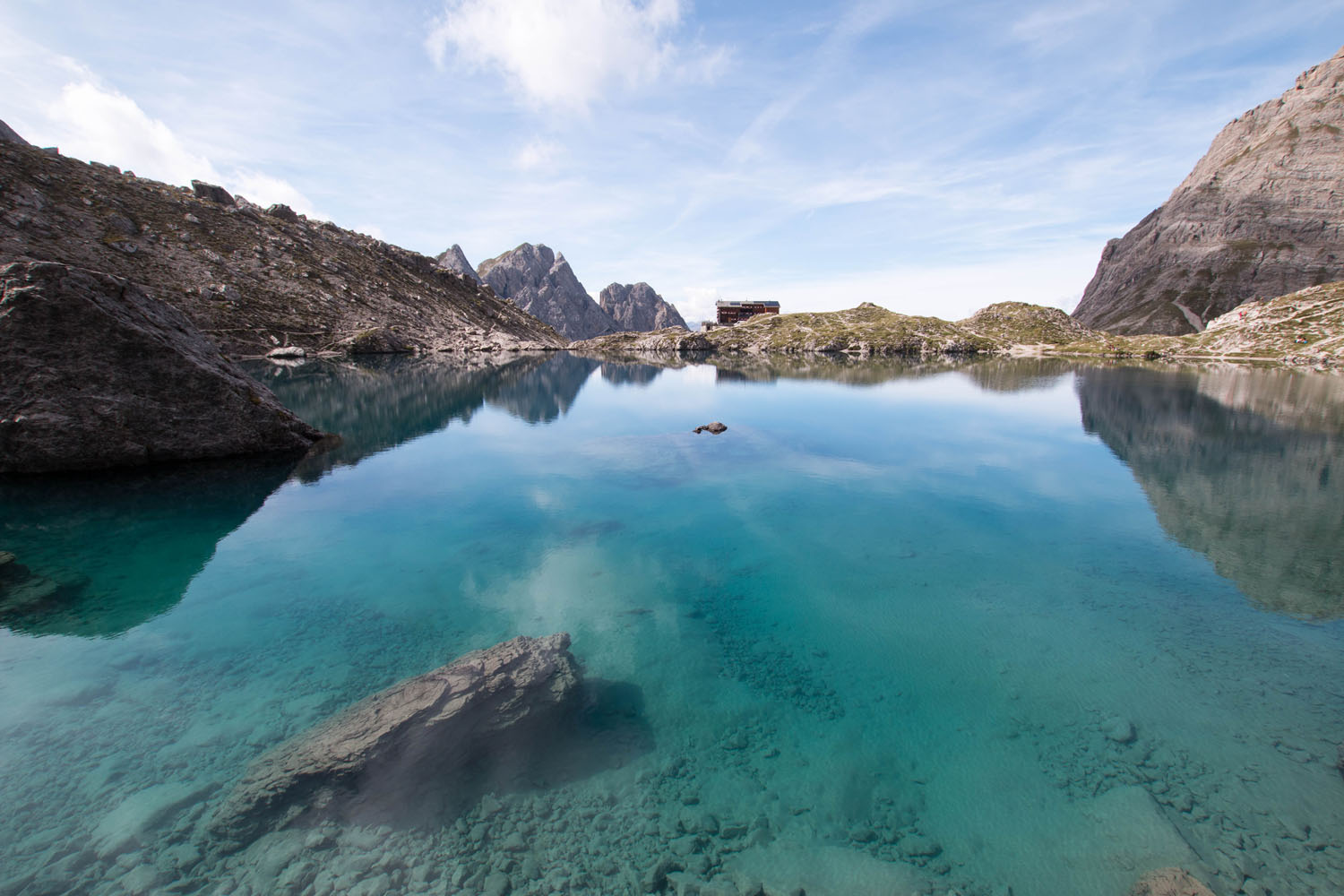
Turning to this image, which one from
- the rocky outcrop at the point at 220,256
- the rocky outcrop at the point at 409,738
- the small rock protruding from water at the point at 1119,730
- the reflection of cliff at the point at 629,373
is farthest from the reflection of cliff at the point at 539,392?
the small rock protruding from water at the point at 1119,730

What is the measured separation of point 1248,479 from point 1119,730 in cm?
3142

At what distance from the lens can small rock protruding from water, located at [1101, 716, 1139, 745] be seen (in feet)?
37.1

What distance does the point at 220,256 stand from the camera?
106125mm

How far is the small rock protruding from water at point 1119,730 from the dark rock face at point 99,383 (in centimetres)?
4198

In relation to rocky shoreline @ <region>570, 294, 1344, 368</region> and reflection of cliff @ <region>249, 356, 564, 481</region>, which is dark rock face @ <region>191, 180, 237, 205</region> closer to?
reflection of cliff @ <region>249, 356, 564, 481</region>

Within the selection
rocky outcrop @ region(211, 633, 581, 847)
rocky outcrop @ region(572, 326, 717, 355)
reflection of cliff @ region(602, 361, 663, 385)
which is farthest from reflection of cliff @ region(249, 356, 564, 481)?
rocky outcrop @ region(572, 326, 717, 355)

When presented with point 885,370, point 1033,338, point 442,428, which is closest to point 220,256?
point 442,428

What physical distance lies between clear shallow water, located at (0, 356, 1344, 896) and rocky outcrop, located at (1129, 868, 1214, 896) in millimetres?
351

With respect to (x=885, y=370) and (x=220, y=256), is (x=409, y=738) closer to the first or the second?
(x=885, y=370)

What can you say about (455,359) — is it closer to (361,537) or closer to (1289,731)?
(361,537)

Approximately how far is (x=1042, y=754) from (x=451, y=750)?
11.8 meters

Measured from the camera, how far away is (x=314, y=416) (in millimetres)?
48438

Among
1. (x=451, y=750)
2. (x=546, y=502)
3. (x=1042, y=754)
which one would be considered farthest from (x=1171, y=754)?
(x=546, y=502)

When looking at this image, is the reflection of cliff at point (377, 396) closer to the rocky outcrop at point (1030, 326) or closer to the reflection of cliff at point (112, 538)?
the reflection of cliff at point (112, 538)
